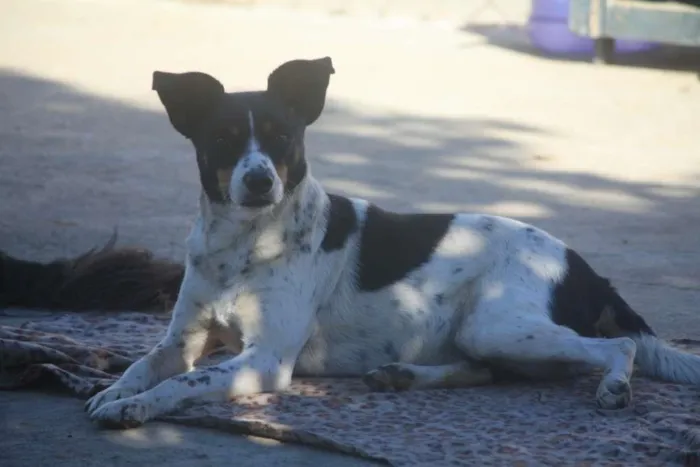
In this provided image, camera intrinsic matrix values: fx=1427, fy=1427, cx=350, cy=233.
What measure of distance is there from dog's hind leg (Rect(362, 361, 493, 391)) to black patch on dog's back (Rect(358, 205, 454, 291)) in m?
0.32

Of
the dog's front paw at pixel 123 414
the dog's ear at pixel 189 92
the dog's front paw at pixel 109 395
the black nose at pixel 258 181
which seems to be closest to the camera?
the dog's front paw at pixel 123 414

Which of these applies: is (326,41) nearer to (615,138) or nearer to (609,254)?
(615,138)

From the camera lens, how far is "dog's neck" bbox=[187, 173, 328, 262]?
4.55m

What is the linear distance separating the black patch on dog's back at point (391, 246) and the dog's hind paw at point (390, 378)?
31cm

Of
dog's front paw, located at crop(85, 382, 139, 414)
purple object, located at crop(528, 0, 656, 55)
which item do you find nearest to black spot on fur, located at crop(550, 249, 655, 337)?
dog's front paw, located at crop(85, 382, 139, 414)

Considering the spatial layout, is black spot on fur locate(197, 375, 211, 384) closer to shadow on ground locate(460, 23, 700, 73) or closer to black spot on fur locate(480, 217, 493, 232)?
black spot on fur locate(480, 217, 493, 232)

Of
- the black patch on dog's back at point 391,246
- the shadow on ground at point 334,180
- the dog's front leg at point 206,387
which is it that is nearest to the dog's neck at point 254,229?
the black patch on dog's back at point 391,246

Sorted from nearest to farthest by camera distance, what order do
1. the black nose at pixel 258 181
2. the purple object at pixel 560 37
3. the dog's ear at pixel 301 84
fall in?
1. the black nose at pixel 258 181
2. the dog's ear at pixel 301 84
3. the purple object at pixel 560 37

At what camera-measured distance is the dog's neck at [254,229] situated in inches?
179

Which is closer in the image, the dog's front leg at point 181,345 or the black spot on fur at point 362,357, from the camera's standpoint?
the dog's front leg at point 181,345

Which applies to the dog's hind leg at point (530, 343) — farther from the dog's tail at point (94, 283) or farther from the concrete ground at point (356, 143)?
the dog's tail at point (94, 283)

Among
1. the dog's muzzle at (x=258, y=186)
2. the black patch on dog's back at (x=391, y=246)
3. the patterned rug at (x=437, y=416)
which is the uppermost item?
the dog's muzzle at (x=258, y=186)

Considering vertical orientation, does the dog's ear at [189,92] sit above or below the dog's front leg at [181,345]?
above

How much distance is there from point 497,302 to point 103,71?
804 centimetres
